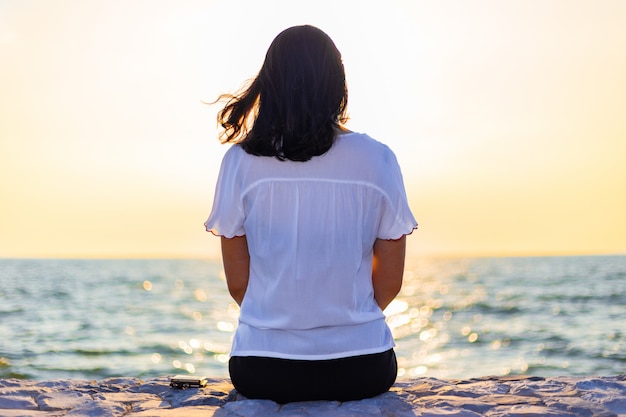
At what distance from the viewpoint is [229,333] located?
53.0 ft

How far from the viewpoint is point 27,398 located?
335cm

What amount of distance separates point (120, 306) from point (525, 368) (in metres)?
13.0

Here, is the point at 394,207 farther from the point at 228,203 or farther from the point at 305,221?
the point at 228,203

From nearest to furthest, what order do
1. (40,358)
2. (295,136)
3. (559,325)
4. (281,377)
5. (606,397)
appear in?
(295,136), (281,377), (606,397), (40,358), (559,325)

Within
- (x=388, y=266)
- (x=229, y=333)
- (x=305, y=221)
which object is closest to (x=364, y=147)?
(x=305, y=221)

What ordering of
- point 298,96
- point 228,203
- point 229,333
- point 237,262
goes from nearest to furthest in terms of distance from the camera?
point 298,96 < point 228,203 < point 237,262 < point 229,333

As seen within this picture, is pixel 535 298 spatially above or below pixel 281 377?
below

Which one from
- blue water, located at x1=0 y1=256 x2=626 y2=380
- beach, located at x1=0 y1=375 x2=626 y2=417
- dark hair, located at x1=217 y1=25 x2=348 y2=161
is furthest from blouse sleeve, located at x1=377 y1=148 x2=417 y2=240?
blue water, located at x1=0 y1=256 x2=626 y2=380

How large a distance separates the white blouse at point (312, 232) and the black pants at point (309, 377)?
0.16 ft

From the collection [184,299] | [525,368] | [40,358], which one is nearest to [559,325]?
[525,368]

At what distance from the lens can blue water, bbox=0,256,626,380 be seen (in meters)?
11.7

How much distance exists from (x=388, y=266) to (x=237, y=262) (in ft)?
2.19

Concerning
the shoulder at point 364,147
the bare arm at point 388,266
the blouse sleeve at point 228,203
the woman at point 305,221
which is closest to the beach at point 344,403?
the woman at point 305,221

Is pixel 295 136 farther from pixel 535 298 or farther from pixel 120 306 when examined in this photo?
pixel 535 298
